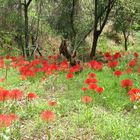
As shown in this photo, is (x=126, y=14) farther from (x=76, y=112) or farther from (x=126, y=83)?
(x=76, y=112)

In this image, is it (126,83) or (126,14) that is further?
(126,14)

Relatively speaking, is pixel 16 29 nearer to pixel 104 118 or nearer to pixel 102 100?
pixel 102 100

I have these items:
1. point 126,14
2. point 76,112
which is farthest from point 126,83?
point 126,14

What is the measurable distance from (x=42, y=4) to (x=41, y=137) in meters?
15.0

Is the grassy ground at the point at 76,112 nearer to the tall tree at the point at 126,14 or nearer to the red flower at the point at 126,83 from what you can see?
the red flower at the point at 126,83

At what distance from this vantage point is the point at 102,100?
A: 9.59 m

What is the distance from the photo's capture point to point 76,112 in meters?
8.84

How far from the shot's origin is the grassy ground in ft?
24.6

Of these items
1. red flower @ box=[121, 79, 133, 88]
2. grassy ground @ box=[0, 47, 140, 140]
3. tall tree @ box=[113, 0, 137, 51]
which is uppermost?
tall tree @ box=[113, 0, 137, 51]

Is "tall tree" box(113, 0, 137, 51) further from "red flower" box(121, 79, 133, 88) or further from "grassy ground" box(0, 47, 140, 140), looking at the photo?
"red flower" box(121, 79, 133, 88)

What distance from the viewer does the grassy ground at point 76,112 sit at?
24.6ft

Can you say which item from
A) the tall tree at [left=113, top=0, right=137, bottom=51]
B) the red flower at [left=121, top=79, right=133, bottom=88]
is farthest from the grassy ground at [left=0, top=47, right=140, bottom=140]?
the tall tree at [left=113, top=0, right=137, bottom=51]

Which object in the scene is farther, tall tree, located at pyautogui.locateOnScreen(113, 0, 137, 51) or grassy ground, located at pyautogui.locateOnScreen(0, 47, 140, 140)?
tall tree, located at pyautogui.locateOnScreen(113, 0, 137, 51)

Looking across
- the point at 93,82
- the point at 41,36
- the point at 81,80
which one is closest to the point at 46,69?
the point at 81,80
